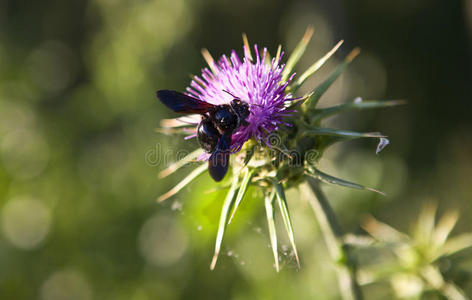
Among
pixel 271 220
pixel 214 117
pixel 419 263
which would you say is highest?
pixel 214 117

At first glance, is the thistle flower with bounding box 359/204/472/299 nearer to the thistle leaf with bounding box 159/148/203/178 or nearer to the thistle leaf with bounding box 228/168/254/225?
the thistle leaf with bounding box 228/168/254/225

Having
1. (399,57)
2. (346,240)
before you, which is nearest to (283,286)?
(346,240)

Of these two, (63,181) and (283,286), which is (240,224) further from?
(63,181)

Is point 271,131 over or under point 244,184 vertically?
over

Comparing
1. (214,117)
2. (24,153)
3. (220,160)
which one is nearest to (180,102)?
(214,117)

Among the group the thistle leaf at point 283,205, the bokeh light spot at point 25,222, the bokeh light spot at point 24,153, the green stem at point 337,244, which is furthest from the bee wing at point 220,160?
the bokeh light spot at point 24,153

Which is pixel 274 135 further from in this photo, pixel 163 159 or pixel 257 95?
pixel 163 159
